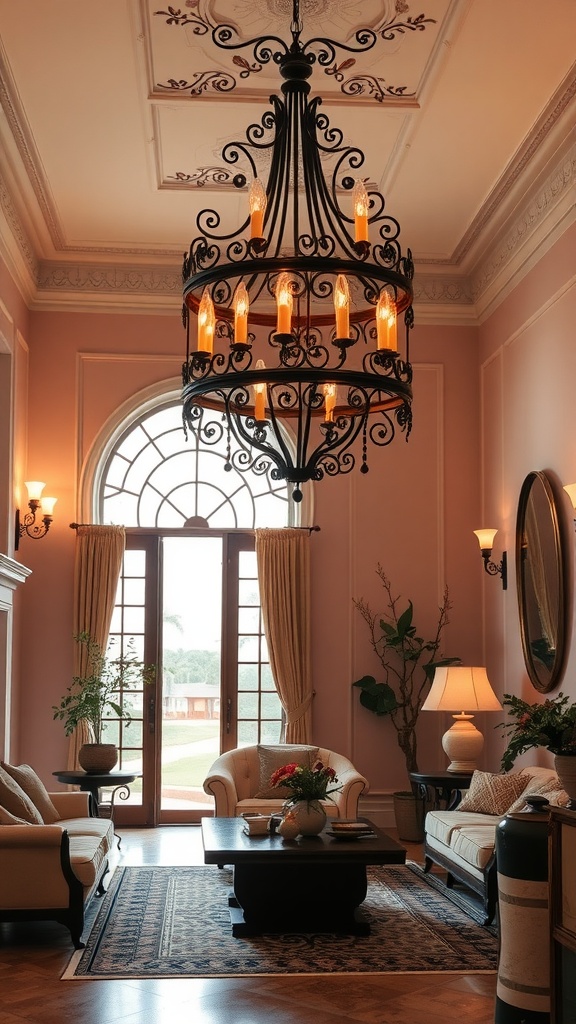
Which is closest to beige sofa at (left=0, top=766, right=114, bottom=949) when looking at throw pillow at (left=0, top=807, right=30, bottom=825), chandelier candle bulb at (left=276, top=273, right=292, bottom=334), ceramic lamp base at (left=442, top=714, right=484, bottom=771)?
throw pillow at (left=0, top=807, right=30, bottom=825)

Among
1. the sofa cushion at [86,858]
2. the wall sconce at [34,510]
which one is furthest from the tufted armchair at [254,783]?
the wall sconce at [34,510]

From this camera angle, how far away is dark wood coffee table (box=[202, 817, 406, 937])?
581 centimetres

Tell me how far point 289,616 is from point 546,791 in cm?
328

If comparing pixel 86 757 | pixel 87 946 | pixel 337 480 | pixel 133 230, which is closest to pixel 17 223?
pixel 133 230

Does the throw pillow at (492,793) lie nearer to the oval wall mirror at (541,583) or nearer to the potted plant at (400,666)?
the oval wall mirror at (541,583)

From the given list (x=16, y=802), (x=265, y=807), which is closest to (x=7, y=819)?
(x=16, y=802)

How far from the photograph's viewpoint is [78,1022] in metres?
4.41

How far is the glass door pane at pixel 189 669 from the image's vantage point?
923 centimetres

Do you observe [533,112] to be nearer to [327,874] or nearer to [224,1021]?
[327,874]

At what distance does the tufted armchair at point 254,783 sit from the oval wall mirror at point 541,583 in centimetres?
150

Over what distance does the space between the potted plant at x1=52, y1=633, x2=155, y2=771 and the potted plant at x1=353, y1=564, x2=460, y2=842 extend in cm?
188

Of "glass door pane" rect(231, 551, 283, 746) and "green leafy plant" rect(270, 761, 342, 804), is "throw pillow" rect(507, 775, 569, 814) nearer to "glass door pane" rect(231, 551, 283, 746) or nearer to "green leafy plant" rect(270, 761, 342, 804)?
"green leafy plant" rect(270, 761, 342, 804)

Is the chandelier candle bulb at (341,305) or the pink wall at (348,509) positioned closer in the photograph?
the chandelier candle bulb at (341,305)

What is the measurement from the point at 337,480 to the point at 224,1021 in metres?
5.59
